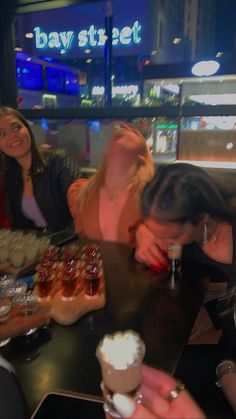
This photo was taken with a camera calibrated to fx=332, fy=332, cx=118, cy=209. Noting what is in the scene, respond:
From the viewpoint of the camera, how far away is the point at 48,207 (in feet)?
7.98

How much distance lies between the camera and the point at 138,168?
1892 millimetres

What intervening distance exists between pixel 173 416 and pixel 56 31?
3789mm

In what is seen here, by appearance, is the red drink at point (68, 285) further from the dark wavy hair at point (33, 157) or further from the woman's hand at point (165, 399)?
the dark wavy hair at point (33, 157)

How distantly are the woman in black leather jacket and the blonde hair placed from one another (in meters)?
0.50

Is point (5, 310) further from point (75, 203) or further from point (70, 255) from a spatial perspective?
point (75, 203)

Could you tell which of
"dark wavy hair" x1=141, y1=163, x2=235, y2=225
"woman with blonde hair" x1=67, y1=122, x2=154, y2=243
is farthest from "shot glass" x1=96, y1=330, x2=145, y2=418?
"woman with blonde hair" x1=67, y1=122, x2=154, y2=243

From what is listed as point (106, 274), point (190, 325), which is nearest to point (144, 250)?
point (106, 274)

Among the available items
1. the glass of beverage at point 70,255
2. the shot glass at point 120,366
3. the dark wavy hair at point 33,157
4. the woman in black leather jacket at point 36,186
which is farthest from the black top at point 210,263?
the dark wavy hair at point 33,157

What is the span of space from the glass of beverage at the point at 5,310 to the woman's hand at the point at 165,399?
48 centimetres

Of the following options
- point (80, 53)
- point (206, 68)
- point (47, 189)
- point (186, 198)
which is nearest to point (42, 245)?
point (186, 198)

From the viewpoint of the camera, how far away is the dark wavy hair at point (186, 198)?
4.16 feet

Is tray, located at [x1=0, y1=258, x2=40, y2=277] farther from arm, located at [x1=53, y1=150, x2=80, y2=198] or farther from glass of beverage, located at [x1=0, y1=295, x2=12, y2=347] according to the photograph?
arm, located at [x1=53, y1=150, x2=80, y2=198]

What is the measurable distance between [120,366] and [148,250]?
40.1 inches

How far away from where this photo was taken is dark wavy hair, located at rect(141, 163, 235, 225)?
→ 49.9 inches
